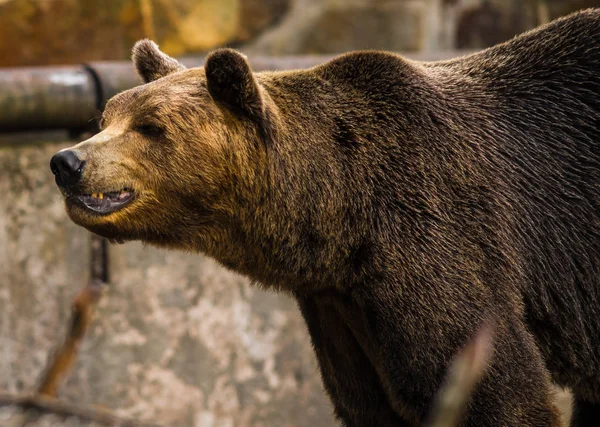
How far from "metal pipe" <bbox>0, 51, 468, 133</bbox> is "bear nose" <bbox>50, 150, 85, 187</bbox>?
6.85ft

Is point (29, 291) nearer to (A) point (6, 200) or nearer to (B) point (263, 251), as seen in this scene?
(A) point (6, 200)

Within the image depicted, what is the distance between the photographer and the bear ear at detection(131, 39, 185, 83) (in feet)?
13.0

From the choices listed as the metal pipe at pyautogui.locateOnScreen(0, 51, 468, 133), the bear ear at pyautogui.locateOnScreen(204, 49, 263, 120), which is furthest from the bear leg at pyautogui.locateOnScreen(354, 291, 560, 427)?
the metal pipe at pyautogui.locateOnScreen(0, 51, 468, 133)

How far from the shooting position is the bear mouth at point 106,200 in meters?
3.46

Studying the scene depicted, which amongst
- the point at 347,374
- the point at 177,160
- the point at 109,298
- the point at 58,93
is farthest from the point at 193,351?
the point at 177,160

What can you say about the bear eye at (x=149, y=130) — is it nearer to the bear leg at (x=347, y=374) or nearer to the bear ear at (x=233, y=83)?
the bear ear at (x=233, y=83)

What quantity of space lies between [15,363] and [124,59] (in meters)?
2.40

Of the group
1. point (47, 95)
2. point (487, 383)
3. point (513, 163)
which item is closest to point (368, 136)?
point (513, 163)

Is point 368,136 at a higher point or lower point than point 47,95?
higher

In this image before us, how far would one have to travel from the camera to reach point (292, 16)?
A: 7504 millimetres

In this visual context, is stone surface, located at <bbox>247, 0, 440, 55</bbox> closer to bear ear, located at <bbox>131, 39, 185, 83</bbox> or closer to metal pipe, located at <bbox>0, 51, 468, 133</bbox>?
metal pipe, located at <bbox>0, 51, 468, 133</bbox>

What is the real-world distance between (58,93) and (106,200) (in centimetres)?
226

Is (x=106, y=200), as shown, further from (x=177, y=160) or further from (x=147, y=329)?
(x=147, y=329)

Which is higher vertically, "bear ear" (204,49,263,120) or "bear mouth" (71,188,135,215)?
"bear ear" (204,49,263,120)
